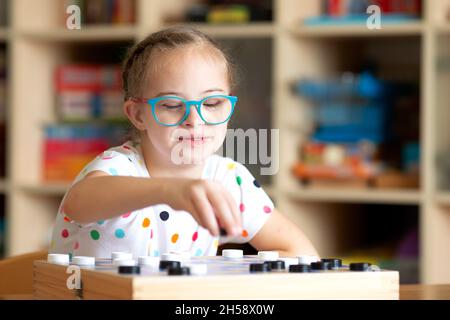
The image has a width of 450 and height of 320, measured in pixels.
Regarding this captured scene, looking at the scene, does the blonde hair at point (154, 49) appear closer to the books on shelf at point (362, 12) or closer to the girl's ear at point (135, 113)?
the girl's ear at point (135, 113)

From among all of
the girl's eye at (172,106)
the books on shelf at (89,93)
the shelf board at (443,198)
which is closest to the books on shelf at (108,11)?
the books on shelf at (89,93)

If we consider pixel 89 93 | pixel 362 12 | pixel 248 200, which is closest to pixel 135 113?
pixel 248 200

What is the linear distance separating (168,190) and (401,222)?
2228mm

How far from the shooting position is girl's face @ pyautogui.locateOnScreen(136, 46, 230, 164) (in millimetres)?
849

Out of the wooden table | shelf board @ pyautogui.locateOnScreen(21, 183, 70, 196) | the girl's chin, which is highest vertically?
the girl's chin

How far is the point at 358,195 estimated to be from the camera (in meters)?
2.42

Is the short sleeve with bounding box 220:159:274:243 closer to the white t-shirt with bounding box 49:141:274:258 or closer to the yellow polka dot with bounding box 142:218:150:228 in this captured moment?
the white t-shirt with bounding box 49:141:274:258

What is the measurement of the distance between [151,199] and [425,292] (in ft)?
1.37

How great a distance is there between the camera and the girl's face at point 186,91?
849 mm

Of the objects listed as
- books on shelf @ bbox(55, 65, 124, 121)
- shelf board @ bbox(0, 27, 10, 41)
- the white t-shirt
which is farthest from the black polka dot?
shelf board @ bbox(0, 27, 10, 41)

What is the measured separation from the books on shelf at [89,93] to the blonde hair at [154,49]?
178cm

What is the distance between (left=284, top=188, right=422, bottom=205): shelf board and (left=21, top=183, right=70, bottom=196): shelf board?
2.29 ft

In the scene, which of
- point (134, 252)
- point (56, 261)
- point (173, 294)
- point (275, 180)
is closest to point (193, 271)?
point (173, 294)

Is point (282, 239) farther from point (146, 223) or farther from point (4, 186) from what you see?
point (4, 186)
